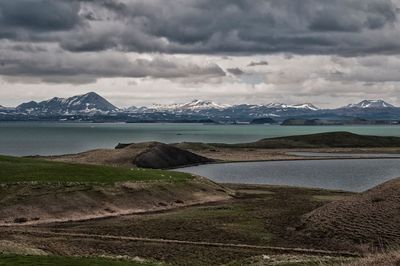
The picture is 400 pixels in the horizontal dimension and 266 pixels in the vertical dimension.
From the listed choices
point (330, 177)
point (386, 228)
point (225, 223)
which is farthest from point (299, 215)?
point (330, 177)

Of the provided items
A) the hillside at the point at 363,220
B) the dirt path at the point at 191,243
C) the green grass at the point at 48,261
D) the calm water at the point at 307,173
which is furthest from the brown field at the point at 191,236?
the calm water at the point at 307,173

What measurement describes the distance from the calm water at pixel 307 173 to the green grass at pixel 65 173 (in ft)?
122

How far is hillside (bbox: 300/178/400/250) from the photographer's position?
52338 mm

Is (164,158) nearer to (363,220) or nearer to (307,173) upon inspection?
(307,173)

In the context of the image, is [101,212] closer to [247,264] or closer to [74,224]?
[74,224]

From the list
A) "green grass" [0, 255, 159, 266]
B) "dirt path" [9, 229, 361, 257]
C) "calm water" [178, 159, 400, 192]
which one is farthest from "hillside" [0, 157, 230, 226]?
"calm water" [178, 159, 400, 192]

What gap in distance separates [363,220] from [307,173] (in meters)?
85.0

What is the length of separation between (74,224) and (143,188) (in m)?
18.0

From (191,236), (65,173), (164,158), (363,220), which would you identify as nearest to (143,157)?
(164,158)

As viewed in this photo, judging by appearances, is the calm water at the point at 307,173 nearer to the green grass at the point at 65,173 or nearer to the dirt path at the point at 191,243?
the green grass at the point at 65,173

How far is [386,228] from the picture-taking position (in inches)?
2119

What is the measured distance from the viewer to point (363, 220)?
5666cm

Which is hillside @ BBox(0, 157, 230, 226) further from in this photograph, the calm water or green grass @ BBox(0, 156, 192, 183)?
the calm water

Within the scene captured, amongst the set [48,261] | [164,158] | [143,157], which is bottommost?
[164,158]
